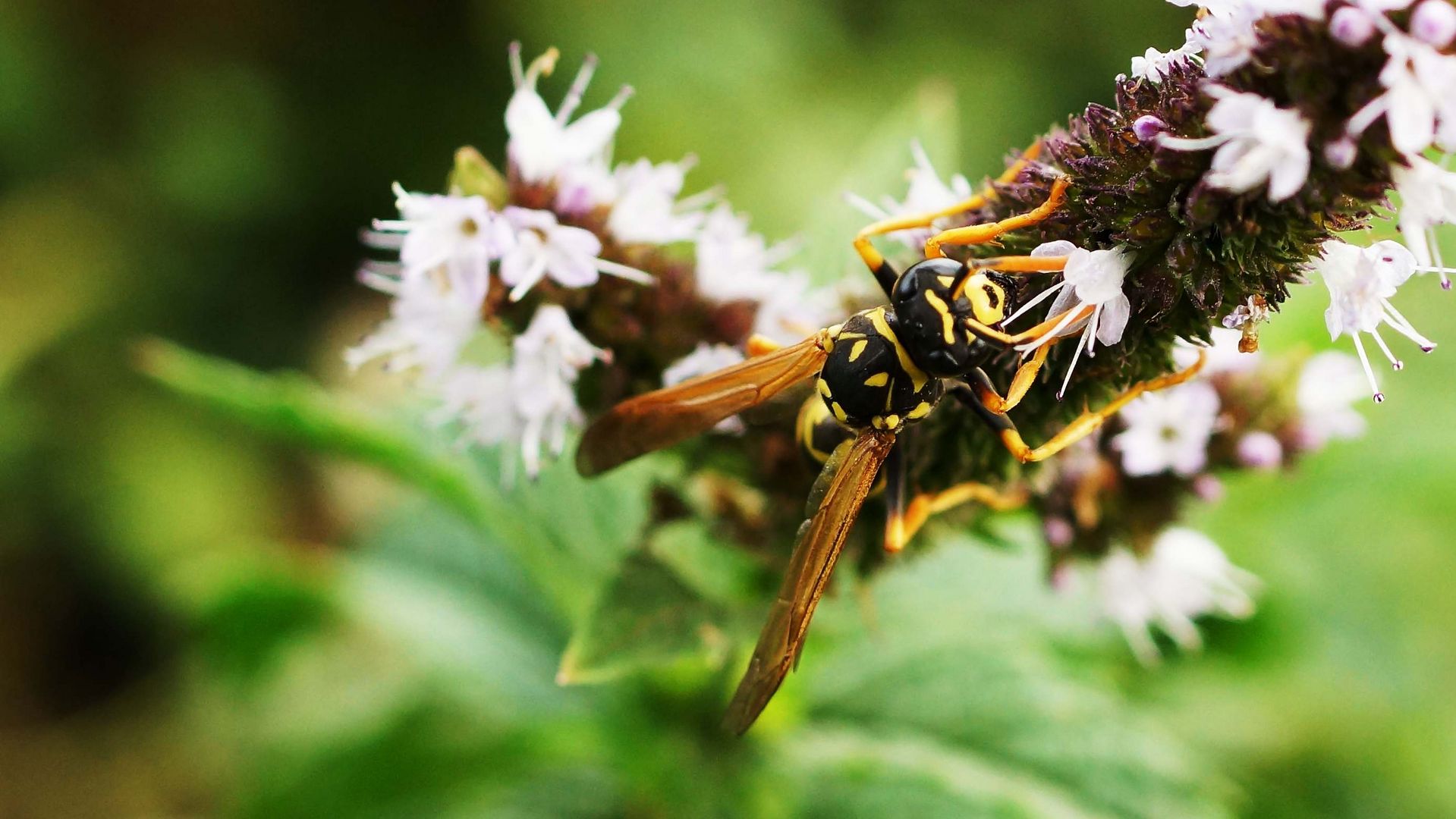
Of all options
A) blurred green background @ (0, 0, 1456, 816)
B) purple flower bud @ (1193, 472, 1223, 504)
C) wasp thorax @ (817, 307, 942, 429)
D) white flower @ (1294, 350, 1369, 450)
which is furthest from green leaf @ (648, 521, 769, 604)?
white flower @ (1294, 350, 1369, 450)

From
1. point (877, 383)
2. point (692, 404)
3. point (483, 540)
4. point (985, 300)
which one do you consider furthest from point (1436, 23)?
point (483, 540)

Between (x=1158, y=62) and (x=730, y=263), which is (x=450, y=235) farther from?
(x=1158, y=62)

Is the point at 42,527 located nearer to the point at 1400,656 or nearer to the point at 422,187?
the point at 422,187

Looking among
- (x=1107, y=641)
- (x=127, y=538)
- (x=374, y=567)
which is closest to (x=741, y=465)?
(x=1107, y=641)

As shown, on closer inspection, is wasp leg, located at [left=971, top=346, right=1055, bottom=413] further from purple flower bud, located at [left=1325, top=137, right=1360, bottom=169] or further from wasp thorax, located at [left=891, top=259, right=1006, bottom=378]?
purple flower bud, located at [left=1325, top=137, right=1360, bottom=169]

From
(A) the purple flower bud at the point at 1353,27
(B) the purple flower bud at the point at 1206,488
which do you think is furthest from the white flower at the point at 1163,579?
(A) the purple flower bud at the point at 1353,27

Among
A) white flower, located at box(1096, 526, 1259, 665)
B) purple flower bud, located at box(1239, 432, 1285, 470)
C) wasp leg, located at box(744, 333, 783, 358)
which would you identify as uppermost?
wasp leg, located at box(744, 333, 783, 358)

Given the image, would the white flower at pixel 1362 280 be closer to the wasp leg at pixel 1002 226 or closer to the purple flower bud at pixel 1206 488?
the wasp leg at pixel 1002 226
